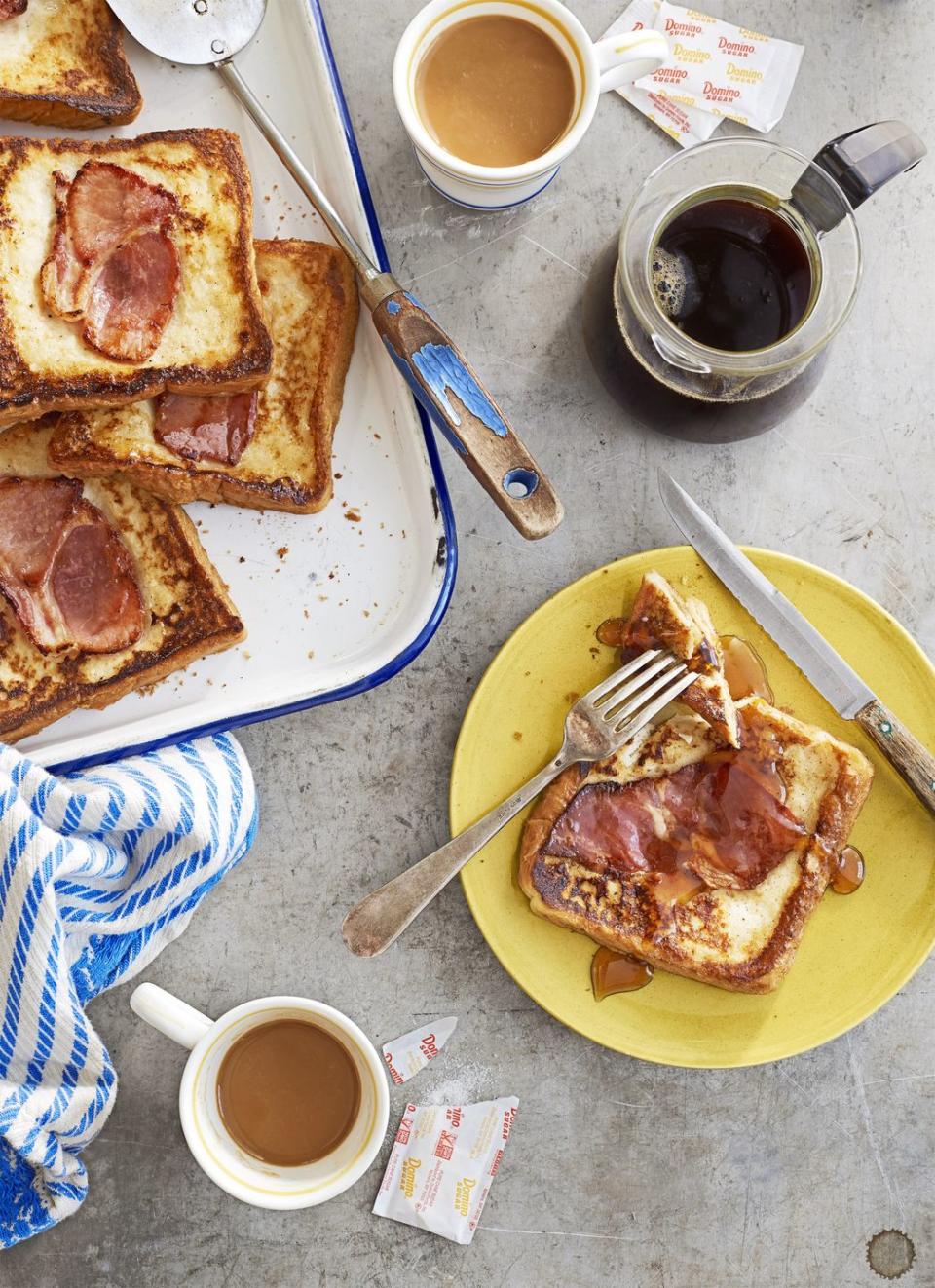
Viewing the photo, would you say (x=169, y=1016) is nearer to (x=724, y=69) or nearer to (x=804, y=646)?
(x=804, y=646)

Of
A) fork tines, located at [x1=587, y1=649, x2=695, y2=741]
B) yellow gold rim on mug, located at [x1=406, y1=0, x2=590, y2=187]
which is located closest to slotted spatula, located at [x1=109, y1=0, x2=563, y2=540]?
yellow gold rim on mug, located at [x1=406, y1=0, x2=590, y2=187]

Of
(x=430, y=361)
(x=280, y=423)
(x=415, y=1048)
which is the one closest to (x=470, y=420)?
(x=430, y=361)

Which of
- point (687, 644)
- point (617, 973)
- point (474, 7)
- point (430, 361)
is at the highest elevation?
point (474, 7)

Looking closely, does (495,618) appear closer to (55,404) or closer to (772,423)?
(772,423)

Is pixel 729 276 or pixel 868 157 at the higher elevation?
pixel 868 157

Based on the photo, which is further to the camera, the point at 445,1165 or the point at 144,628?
the point at 445,1165

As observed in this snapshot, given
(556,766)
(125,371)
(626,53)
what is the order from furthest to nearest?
(556,766)
(125,371)
(626,53)
